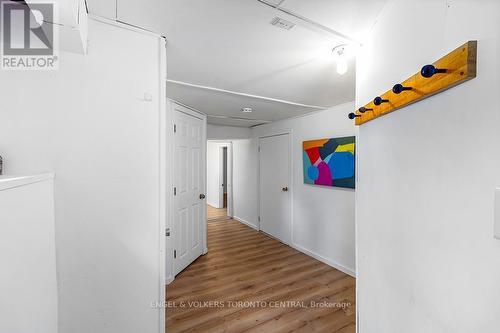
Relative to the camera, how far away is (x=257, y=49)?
1.53 meters

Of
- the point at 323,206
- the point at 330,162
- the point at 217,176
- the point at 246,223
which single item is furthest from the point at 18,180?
the point at 217,176

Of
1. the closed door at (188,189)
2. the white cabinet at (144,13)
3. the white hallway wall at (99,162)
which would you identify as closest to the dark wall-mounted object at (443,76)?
the white cabinet at (144,13)

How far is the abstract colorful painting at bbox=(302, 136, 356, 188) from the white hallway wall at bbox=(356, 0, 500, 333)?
155cm

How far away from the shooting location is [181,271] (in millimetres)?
2932

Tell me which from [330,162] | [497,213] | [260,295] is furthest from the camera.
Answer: [330,162]

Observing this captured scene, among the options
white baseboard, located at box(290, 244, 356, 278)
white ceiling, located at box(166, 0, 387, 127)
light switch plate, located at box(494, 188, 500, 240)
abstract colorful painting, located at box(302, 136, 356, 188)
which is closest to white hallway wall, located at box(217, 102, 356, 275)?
white baseboard, located at box(290, 244, 356, 278)

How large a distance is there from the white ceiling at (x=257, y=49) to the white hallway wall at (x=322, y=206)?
0.47m

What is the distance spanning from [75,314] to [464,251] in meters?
1.71

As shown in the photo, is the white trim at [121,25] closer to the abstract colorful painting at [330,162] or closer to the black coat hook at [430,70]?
the black coat hook at [430,70]

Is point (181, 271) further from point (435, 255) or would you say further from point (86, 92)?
point (435, 255)

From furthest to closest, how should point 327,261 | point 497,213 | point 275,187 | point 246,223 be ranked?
point 246,223
point 275,187
point 327,261
point 497,213

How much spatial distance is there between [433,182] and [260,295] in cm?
216

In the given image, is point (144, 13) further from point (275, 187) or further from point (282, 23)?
point (275, 187)

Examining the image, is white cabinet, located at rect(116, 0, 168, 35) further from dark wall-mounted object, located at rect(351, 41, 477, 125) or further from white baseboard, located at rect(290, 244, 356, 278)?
white baseboard, located at rect(290, 244, 356, 278)
